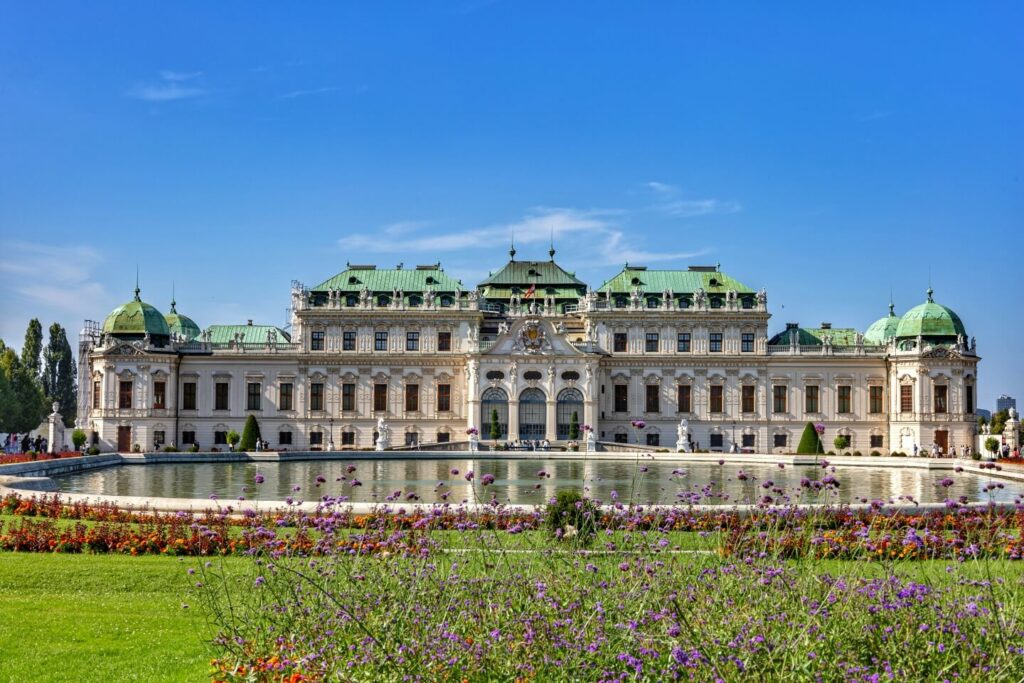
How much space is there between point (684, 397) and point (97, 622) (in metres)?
58.2

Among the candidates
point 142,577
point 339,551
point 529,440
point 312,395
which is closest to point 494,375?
point 529,440

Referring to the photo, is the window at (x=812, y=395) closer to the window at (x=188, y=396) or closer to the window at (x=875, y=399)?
the window at (x=875, y=399)

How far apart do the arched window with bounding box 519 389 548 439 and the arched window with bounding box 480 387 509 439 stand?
99 centimetres

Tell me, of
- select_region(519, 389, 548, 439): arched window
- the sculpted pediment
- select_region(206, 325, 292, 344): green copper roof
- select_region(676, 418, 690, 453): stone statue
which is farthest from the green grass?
select_region(206, 325, 292, 344): green copper roof

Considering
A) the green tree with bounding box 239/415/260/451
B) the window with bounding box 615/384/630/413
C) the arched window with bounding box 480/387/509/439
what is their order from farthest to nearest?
1. the window with bounding box 615/384/630/413
2. the arched window with bounding box 480/387/509/439
3. the green tree with bounding box 239/415/260/451

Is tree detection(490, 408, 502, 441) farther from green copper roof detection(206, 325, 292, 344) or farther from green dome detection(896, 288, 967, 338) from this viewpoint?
green dome detection(896, 288, 967, 338)

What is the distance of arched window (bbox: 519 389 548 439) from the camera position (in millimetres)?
67000

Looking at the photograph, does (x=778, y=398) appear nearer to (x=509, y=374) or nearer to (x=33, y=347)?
(x=509, y=374)

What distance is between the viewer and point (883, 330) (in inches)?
2847

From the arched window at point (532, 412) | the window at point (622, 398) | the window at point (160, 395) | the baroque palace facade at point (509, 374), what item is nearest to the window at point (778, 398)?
the baroque palace facade at point (509, 374)

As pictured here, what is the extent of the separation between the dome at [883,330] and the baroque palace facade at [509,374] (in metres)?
1.70

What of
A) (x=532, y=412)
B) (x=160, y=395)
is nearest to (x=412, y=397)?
(x=532, y=412)

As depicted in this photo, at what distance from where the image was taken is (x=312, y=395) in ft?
226

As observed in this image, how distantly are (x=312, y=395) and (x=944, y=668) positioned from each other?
6299 cm
